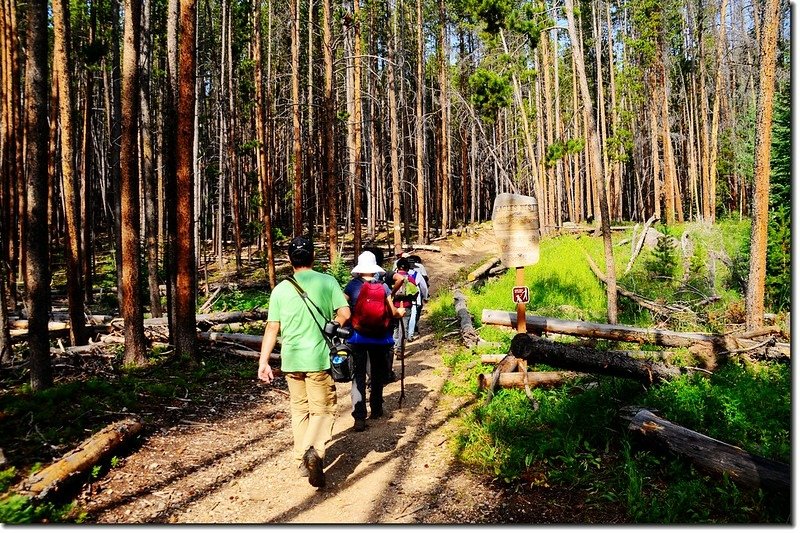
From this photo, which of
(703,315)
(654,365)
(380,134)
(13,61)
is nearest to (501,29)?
(380,134)

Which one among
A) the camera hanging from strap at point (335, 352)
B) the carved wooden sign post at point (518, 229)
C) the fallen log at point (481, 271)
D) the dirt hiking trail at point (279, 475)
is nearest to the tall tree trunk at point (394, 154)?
the fallen log at point (481, 271)

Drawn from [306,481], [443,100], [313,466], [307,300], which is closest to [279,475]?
[306,481]

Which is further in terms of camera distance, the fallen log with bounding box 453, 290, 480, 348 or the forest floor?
the fallen log with bounding box 453, 290, 480, 348

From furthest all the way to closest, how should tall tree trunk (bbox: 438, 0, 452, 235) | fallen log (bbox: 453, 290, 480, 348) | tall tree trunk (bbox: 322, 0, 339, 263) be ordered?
tall tree trunk (bbox: 438, 0, 452, 235) < tall tree trunk (bbox: 322, 0, 339, 263) < fallen log (bbox: 453, 290, 480, 348)

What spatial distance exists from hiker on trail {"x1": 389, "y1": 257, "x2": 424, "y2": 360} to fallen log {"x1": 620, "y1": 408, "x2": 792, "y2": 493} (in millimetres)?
3118

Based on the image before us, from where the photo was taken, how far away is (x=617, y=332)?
28.8ft

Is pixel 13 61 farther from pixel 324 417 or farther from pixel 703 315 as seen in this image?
pixel 703 315

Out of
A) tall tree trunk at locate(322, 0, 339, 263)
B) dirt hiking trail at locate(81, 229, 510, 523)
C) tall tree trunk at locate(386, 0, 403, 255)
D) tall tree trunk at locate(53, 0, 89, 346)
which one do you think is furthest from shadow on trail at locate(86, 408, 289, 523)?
tall tree trunk at locate(386, 0, 403, 255)

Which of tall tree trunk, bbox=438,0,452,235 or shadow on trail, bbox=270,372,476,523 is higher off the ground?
tall tree trunk, bbox=438,0,452,235

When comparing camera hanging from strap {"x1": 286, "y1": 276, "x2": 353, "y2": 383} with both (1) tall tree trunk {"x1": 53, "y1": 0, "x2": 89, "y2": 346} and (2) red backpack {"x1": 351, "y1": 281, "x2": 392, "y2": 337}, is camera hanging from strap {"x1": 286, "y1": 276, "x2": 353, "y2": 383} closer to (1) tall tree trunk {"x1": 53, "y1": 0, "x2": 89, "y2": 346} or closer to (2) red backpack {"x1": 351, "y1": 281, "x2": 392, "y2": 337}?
(2) red backpack {"x1": 351, "y1": 281, "x2": 392, "y2": 337}

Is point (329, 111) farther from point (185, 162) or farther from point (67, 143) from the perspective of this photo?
point (67, 143)

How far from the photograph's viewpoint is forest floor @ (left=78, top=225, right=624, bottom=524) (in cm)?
428

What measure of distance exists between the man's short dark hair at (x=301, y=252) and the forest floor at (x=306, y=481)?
2112mm

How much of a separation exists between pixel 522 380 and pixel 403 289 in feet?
10.1
